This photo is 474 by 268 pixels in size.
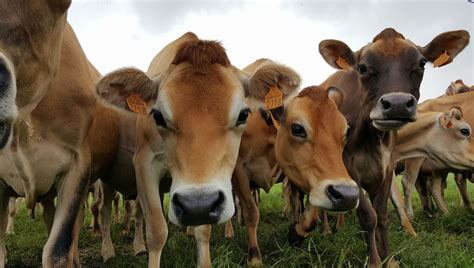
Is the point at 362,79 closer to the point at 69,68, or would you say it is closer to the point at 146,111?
the point at 146,111

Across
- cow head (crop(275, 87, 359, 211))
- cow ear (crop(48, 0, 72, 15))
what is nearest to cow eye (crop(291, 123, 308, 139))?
cow head (crop(275, 87, 359, 211))

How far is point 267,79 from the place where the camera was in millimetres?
4180

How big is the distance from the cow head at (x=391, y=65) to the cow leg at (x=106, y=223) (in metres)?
3.13

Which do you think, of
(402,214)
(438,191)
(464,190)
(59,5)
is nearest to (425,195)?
(438,191)

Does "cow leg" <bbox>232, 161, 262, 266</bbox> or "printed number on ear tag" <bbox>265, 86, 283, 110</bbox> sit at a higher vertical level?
"printed number on ear tag" <bbox>265, 86, 283, 110</bbox>

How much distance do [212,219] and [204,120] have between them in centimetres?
68

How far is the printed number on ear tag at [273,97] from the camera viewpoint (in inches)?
167

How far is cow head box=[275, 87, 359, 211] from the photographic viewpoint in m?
4.28

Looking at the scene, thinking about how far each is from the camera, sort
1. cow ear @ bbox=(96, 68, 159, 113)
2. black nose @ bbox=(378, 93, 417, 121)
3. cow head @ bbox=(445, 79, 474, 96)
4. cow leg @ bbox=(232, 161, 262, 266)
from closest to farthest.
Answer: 1. cow ear @ bbox=(96, 68, 159, 113)
2. black nose @ bbox=(378, 93, 417, 121)
3. cow leg @ bbox=(232, 161, 262, 266)
4. cow head @ bbox=(445, 79, 474, 96)

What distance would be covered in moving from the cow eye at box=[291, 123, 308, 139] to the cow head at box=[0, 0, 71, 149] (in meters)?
2.30

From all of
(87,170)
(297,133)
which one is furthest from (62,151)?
(297,133)

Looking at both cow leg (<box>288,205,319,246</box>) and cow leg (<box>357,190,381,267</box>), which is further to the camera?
cow leg (<box>288,205,319,246</box>)

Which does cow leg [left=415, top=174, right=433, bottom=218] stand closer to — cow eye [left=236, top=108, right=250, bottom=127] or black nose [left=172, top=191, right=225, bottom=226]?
cow eye [left=236, top=108, right=250, bottom=127]

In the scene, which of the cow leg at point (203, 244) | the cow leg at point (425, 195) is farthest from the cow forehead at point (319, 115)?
the cow leg at point (425, 195)
